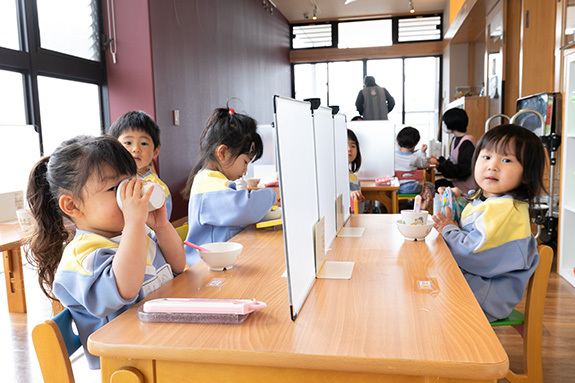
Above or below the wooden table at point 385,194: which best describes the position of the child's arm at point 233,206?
above

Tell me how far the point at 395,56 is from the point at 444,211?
7.84 m

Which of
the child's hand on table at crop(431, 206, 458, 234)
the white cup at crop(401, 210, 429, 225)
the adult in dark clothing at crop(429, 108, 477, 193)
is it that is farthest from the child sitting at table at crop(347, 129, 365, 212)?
the white cup at crop(401, 210, 429, 225)

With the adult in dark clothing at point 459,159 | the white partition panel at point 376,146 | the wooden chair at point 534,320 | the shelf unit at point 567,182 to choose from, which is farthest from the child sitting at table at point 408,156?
the wooden chair at point 534,320

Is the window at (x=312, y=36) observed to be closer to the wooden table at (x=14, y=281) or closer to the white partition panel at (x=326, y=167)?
the wooden table at (x=14, y=281)

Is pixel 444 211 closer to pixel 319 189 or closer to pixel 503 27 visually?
pixel 319 189

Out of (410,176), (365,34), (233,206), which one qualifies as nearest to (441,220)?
(233,206)

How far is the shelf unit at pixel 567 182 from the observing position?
3070 millimetres

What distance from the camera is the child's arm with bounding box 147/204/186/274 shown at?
1.24 m

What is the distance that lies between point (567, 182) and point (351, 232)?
219cm

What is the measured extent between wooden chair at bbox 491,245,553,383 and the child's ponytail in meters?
1.28

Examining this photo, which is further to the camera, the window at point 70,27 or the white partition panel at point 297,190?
the window at point 70,27

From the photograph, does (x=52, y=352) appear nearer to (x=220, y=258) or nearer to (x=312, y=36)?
(x=220, y=258)

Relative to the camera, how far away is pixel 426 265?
1220mm

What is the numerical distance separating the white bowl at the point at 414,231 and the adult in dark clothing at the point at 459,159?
3080mm
